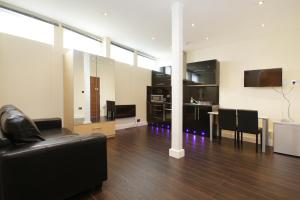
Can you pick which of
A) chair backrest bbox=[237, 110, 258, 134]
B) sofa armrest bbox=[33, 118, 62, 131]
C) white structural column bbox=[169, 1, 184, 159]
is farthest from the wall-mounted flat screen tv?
sofa armrest bbox=[33, 118, 62, 131]

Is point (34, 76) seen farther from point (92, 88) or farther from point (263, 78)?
point (263, 78)

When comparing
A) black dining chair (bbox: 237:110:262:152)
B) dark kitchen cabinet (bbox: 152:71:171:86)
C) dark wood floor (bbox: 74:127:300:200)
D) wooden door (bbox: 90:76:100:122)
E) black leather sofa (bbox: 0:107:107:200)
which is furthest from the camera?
dark kitchen cabinet (bbox: 152:71:171:86)

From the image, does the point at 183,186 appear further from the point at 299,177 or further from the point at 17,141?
the point at 17,141

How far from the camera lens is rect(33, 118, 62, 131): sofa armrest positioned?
295cm

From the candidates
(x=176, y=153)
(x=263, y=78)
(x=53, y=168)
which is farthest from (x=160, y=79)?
(x=53, y=168)

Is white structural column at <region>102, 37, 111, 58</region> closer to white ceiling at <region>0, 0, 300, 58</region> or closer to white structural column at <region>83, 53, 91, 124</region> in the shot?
white ceiling at <region>0, 0, 300, 58</region>

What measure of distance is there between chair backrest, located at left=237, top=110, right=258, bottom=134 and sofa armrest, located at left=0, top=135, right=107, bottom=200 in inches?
121

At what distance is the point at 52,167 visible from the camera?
161cm

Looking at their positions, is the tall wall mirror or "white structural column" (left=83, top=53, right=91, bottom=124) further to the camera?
"white structural column" (left=83, top=53, right=91, bottom=124)

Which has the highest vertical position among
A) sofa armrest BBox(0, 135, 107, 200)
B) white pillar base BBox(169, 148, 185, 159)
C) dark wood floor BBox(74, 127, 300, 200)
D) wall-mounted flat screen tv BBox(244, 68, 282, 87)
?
wall-mounted flat screen tv BBox(244, 68, 282, 87)

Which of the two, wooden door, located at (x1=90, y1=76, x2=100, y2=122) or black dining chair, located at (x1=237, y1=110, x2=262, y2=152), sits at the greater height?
wooden door, located at (x1=90, y1=76, x2=100, y2=122)

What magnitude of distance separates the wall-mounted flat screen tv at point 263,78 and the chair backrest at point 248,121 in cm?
113

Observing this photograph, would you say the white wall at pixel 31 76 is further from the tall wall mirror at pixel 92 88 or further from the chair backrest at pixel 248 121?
the chair backrest at pixel 248 121

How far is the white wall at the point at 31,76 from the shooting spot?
10.5ft
